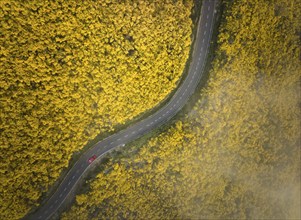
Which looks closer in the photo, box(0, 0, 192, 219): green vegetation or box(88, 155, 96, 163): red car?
box(0, 0, 192, 219): green vegetation

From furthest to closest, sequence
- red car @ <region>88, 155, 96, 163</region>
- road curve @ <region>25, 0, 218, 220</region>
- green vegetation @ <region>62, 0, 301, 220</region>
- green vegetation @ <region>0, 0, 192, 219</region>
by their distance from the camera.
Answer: green vegetation @ <region>62, 0, 301, 220</region> → red car @ <region>88, 155, 96, 163</region> → road curve @ <region>25, 0, 218, 220</region> → green vegetation @ <region>0, 0, 192, 219</region>

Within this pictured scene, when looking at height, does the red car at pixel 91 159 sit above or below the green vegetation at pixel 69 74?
below

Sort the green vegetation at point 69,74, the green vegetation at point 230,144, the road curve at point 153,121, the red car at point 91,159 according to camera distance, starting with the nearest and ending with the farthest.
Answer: the green vegetation at point 69,74
the road curve at point 153,121
the red car at point 91,159
the green vegetation at point 230,144

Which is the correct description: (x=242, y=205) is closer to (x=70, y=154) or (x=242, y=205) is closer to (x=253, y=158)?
(x=253, y=158)

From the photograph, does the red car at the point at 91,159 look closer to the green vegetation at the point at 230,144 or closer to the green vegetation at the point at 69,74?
the green vegetation at the point at 230,144

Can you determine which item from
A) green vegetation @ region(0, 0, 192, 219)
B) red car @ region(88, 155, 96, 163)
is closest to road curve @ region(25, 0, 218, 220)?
red car @ region(88, 155, 96, 163)

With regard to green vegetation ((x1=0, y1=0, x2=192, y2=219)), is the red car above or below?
below

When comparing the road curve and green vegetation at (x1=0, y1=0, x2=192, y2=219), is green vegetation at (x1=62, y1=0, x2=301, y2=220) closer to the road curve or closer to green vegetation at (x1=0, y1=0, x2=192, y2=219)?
the road curve

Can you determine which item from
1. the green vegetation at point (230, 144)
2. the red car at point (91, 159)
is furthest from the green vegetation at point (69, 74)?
the green vegetation at point (230, 144)
